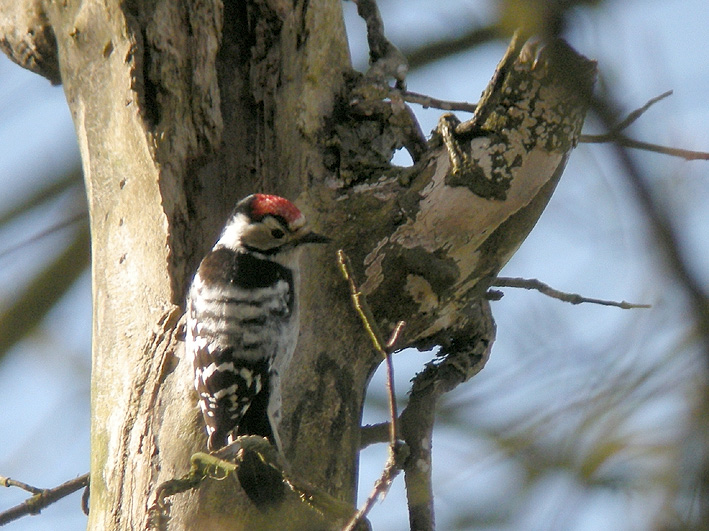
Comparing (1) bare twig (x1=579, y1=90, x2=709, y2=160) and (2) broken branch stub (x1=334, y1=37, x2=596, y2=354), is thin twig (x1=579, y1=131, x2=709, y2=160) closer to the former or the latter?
(1) bare twig (x1=579, y1=90, x2=709, y2=160)

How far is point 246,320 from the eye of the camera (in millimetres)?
3352

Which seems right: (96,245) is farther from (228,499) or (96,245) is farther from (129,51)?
(228,499)

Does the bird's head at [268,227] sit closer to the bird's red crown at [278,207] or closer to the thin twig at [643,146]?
the bird's red crown at [278,207]

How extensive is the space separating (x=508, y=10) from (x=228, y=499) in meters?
2.21

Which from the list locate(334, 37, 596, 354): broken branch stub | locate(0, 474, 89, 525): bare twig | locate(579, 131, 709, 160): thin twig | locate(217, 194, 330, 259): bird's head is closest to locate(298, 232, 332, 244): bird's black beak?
locate(217, 194, 330, 259): bird's head

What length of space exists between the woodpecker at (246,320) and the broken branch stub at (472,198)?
0.94 feet

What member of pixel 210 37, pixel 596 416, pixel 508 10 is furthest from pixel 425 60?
pixel 508 10

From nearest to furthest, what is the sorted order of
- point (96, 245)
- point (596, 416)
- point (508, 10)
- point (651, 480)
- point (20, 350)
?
point (508, 10) → point (651, 480) → point (596, 416) → point (20, 350) → point (96, 245)

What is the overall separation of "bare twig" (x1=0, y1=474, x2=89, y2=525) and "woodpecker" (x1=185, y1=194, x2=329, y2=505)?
0.85 meters

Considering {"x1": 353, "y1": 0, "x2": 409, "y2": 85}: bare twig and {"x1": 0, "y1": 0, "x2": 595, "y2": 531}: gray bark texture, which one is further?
{"x1": 353, "y1": 0, "x2": 409, "y2": 85}: bare twig

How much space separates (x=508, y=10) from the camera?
831mm

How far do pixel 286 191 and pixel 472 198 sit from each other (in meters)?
0.72

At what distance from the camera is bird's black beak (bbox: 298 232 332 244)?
3154 mm

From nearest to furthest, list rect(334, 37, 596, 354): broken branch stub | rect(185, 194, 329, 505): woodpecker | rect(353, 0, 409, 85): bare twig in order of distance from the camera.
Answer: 1. rect(185, 194, 329, 505): woodpecker
2. rect(334, 37, 596, 354): broken branch stub
3. rect(353, 0, 409, 85): bare twig
